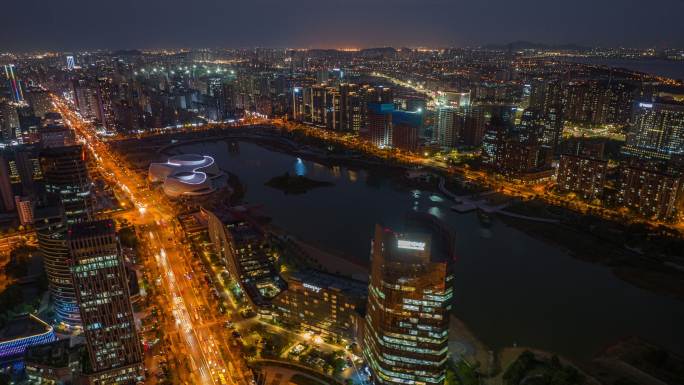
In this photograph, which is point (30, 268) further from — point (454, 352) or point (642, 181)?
point (642, 181)

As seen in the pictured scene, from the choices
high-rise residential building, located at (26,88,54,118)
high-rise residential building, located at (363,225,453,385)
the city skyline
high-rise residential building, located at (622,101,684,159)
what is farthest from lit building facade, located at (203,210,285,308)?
high-rise residential building, located at (26,88,54,118)

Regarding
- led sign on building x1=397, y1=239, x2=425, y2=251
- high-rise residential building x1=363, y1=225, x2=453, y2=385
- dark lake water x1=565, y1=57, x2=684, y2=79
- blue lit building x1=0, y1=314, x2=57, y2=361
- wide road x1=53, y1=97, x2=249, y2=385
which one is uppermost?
dark lake water x1=565, y1=57, x2=684, y2=79

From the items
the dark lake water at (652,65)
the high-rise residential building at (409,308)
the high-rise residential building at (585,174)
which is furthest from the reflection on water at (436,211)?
the dark lake water at (652,65)

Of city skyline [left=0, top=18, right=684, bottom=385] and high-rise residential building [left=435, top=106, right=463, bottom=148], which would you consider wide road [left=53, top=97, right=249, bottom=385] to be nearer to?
city skyline [left=0, top=18, right=684, bottom=385]

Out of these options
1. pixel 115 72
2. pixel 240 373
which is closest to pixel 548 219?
pixel 240 373

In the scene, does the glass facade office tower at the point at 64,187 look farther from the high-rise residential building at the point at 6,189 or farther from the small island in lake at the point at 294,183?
the small island in lake at the point at 294,183

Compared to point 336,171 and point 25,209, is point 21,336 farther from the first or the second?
point 336,171
